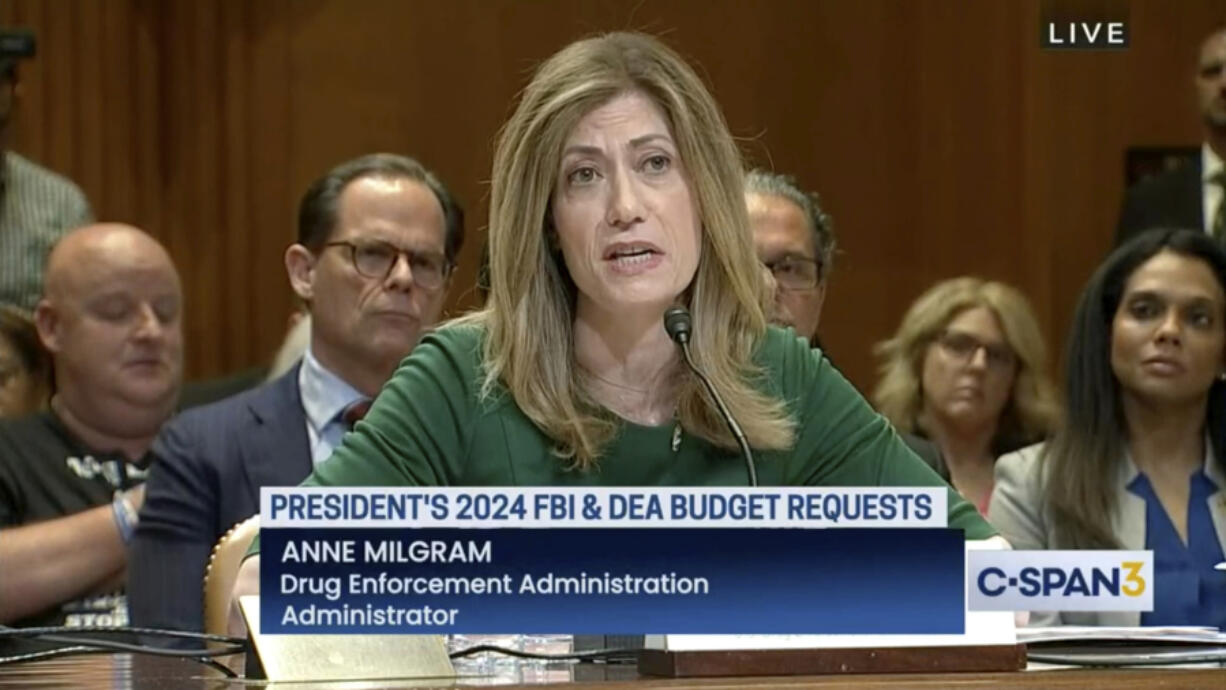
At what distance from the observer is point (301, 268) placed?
12.5 ft

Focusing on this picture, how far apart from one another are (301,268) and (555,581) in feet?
7.39

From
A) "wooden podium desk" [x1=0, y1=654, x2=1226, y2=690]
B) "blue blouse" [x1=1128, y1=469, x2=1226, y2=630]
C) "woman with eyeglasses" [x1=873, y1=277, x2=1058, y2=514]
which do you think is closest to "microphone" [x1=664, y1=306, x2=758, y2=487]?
"wooden podium desk" [x1=0, y1=654, x2=1226, y2=690]

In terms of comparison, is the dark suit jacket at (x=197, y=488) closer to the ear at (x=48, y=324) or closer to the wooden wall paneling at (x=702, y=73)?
the ear at (x=48, y=324)

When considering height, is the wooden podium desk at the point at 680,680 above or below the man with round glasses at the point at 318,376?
below

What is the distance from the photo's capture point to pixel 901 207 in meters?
4.38

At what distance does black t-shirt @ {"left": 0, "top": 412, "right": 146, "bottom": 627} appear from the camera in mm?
3502

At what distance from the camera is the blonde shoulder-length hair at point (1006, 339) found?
13.2 ft

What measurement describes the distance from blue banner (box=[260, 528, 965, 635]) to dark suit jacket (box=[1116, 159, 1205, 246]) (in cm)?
256

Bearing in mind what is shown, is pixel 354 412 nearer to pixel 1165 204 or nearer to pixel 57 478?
pixel 57 478

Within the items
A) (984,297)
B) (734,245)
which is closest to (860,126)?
(984,297)

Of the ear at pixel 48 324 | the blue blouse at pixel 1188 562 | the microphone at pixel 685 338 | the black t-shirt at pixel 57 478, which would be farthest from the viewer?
the ear at pixel 48 324

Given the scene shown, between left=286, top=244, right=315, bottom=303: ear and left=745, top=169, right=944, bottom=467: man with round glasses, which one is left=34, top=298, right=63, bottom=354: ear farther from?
left=745, top=169, right=944, bottom=467: man with round glasses

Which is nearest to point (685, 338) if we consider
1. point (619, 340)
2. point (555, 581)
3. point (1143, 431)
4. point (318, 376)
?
Answer: point (619, 340)

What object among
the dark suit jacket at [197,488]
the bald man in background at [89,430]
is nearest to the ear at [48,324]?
the bald man in background at [89,430]
